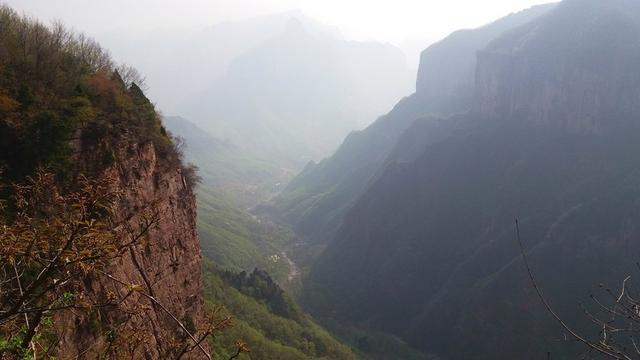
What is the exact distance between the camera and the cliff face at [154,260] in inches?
900

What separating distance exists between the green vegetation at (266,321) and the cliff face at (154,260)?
38.9 m

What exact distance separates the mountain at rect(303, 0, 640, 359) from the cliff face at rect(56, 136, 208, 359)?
310ft

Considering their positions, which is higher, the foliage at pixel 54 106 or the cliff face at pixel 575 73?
the cliff face at pixel 575 73

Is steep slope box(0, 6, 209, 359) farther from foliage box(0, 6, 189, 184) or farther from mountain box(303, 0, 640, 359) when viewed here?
mountain box(303, 0, 640, 359)

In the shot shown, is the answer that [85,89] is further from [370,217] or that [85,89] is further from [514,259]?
[370,217]

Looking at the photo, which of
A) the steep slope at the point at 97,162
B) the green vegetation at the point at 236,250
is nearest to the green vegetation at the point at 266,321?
the green vegetation at the point at 236,250

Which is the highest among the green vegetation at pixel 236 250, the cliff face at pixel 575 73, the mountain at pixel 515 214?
the cliff face at pixel 575 73

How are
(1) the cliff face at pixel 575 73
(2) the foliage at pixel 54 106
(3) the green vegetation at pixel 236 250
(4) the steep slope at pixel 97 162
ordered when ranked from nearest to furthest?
(4) the steep slope at pixel 97 162, (2) the foliage at pixel 54 106, (1) the cliff face at pixel 575 73, (3) the green vegetation at pixel 236 250

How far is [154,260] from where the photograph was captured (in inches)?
1268

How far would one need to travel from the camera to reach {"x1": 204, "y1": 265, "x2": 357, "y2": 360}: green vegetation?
264 ft

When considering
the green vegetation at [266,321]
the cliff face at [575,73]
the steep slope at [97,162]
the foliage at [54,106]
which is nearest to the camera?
the steep slope at [97,162]

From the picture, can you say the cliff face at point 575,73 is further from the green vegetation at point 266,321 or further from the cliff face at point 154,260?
the cliff face at point 154,260

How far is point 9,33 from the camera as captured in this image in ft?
119

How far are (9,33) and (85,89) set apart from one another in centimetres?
844
